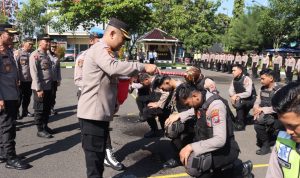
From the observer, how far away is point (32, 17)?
45.3 meters

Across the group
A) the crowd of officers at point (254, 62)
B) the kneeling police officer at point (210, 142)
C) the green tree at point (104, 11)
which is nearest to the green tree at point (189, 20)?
the crowd of officers at point (254, 62)

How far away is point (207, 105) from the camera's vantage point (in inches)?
148

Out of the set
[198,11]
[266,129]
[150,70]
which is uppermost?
[198,11]

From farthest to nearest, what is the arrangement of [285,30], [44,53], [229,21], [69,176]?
1. [229,21]
2. [285,30]
3. [44,53]
4. [69,176]

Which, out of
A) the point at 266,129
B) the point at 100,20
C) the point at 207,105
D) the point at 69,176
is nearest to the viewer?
the point at 207,105

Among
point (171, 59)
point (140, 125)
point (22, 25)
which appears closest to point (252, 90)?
point (140, 125)

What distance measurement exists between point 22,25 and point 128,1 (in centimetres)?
2543

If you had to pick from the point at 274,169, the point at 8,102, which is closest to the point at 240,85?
the point at 8,102

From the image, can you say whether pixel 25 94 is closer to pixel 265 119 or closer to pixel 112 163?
pixel 112 163

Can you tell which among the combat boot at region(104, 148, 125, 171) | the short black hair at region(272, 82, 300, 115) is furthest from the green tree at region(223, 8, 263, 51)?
the short black hair at region(272, 82, 300, 115)

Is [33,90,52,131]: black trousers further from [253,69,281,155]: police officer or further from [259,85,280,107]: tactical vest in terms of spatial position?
[259,85,280,107]: tactical vest

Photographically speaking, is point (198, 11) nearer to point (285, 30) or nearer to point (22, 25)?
point (285, 30)

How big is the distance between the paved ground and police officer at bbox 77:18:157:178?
3.31ft

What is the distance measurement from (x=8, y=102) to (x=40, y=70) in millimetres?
1781
